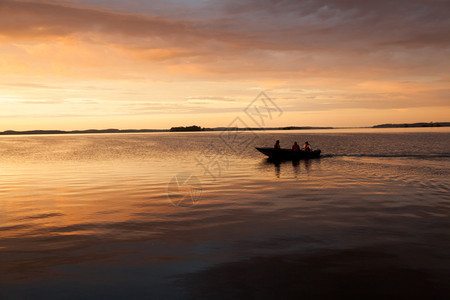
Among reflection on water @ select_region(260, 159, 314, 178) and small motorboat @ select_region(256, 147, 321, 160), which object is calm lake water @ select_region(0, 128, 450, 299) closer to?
reflection on water @ select_region(260, 159, 314, 178)

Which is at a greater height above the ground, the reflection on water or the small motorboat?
the small motorboat

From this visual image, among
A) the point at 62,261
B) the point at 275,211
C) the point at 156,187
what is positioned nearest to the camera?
the point at 62,261

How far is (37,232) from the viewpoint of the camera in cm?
1170

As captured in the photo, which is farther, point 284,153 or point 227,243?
point 284,153

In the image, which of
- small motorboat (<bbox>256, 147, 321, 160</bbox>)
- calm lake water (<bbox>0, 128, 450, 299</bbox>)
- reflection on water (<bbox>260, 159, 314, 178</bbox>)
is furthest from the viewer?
small motorboat (<bbox>256, 147, 321, 160</bbox>)

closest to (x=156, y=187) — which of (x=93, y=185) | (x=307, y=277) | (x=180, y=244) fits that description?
(x=93, y=185)

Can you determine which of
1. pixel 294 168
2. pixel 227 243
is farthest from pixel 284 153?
pixel 227 243

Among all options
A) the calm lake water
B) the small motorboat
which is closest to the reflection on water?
the small motorboat

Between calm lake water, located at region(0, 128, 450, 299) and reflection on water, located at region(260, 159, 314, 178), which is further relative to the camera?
reflection on water, located at region(260, 159, 314, 178)

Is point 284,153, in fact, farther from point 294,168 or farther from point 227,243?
point 227,243

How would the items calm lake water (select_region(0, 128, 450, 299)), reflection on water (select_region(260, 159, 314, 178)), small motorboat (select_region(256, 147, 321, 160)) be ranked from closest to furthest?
calm lake water (select_region(0, 128, 450, 299)) → reflection on water (select_region(260, 159, 314, 178)) → small motorboat (select_region(256, 147, 321, 160))

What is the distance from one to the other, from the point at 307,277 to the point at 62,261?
6.62 m

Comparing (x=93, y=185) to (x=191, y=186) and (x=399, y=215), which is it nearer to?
(x=191, y=186)

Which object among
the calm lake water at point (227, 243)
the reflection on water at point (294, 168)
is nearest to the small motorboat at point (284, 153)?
A: the reflection on water at point (294, 168)
